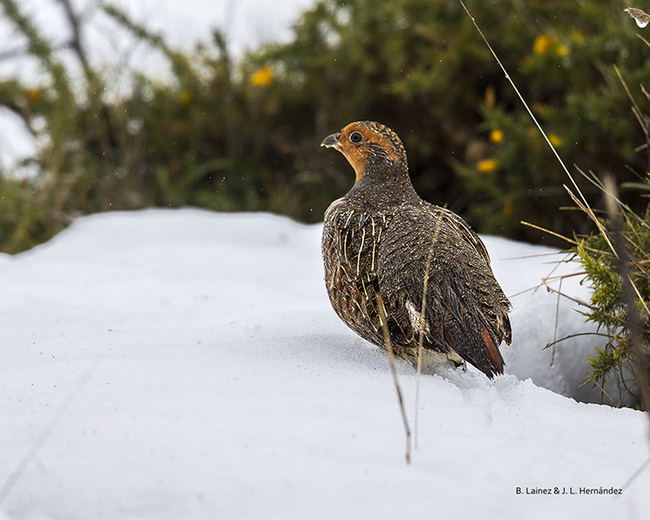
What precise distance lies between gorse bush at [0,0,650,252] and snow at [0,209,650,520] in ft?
5.39

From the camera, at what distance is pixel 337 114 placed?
18.7ft


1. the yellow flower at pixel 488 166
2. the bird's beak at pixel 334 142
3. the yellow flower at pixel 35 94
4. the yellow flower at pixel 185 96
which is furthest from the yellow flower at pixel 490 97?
the yellow flower at pixel 35 94

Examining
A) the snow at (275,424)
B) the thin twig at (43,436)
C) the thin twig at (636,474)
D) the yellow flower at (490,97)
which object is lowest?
the thin twig at (636,474)

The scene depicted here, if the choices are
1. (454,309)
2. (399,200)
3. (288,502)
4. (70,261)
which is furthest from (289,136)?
(288,502)

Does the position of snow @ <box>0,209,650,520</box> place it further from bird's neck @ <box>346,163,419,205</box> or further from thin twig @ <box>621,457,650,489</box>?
bird's neck @ <box>346,163,419,205</box>

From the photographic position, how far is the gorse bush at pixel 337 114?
4445mm

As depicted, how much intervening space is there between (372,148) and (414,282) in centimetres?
78

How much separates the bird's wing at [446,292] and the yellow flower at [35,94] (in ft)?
15.7

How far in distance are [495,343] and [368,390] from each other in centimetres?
46

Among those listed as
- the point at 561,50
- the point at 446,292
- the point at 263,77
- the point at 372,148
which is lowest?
the point at 446,292

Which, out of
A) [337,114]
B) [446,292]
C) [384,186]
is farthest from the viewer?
[337,114]

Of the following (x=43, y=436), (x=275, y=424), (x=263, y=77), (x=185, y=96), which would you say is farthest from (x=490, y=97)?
(x=43, y=436)

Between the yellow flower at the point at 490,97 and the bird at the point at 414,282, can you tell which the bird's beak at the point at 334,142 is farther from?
the yellow flower at the point at 490,97

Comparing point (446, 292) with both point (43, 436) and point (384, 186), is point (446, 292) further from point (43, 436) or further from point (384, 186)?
point (43, 436)
